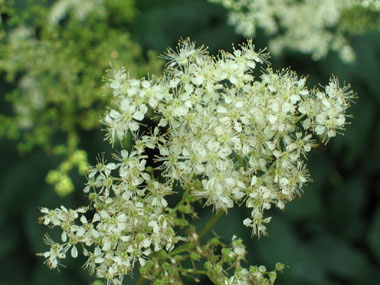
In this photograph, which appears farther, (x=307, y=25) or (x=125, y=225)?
(x=307, y=25)

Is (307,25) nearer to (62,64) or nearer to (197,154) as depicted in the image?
(62,64)

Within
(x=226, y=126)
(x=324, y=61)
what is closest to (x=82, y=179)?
(x=226, y=126)

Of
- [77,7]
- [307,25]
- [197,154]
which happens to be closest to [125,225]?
[197,154]

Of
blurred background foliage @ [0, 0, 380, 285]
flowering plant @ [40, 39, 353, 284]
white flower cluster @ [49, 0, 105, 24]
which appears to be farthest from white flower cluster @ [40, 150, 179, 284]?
white flower cluster @ [49, 0, 105, 24]

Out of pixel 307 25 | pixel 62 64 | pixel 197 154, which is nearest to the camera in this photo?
pixel 197 154

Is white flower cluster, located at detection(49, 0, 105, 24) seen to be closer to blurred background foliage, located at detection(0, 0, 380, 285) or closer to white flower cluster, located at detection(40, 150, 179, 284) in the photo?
blurred background foliage, located at detection(0, 0, 380, 285)

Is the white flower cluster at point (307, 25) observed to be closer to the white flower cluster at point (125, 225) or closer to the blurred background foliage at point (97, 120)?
the blurred background foliage at point (97, 120)

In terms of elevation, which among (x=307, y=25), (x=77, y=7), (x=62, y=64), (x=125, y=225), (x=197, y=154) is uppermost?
(x=307, y=25)
